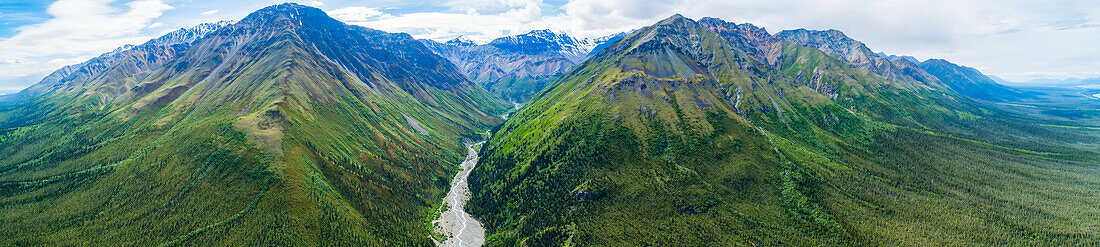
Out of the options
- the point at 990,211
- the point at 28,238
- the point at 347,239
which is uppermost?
the point at 990,211

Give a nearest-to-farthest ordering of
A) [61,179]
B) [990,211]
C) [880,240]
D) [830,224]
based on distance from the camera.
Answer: [880,240], [830,224], [990,211], [61,179]

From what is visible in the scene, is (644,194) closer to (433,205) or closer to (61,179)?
(433,205)

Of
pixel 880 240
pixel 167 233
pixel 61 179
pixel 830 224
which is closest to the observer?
pixel 167 233

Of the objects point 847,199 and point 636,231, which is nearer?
point 636,231

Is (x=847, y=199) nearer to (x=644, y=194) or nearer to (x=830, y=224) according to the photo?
(x=830, y=224)

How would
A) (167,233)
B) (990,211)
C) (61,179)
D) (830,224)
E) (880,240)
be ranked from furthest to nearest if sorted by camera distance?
(61,179) → (990,211) → (830,224) → (880,240) → (167,233)

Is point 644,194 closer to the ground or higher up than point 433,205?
higher up

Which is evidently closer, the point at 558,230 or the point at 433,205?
the point at 558,230

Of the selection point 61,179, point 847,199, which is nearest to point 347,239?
point 61,179

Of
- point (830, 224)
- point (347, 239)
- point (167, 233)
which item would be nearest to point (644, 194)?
point (830, 224)
